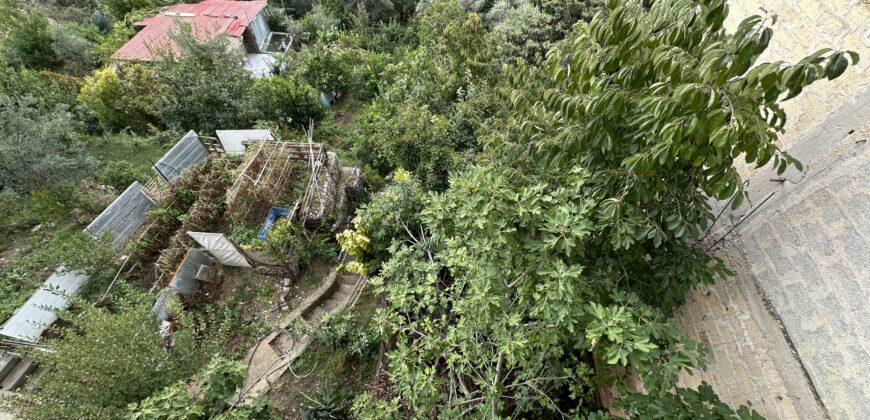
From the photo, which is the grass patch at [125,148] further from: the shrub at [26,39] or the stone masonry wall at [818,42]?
the stone masonry wall at [818,42]

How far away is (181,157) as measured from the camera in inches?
404

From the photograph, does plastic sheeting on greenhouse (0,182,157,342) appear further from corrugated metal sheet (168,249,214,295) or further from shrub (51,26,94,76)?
shrub (51,26,94,76)

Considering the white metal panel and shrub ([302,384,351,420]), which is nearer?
shrub ([302,384,351,420])

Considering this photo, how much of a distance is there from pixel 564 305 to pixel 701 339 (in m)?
1.71

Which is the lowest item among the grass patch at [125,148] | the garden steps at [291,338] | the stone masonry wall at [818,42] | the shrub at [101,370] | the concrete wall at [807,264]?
the garden steps at [291,338]

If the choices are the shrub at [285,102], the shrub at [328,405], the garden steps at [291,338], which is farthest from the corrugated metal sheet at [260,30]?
the shrub at [328,405]

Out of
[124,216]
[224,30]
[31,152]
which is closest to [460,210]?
[124,216]

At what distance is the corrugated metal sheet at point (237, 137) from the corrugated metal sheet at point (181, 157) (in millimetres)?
678

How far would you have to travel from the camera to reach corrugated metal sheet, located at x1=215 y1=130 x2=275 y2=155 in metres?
10.4

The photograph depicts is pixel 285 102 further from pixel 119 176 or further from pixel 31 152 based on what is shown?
pixel 31 152

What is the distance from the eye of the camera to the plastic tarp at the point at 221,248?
25.2ft

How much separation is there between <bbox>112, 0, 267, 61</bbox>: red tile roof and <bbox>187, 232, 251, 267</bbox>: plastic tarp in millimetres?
10342

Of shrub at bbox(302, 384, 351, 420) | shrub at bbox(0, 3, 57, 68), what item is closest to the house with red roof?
shrub at bbox(0, 3, 57, 68)

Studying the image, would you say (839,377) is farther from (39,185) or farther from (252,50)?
(252,50)
